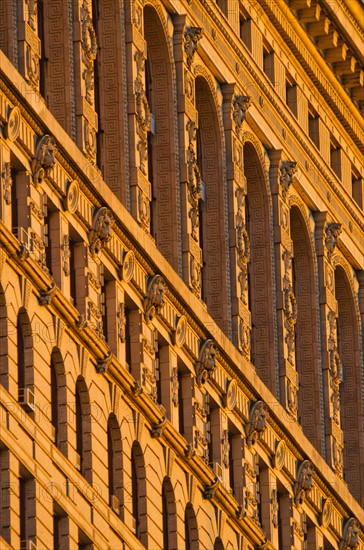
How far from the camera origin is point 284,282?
101 metres

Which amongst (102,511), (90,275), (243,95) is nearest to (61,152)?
(90,275)

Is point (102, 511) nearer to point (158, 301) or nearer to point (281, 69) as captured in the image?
point (158, 301)

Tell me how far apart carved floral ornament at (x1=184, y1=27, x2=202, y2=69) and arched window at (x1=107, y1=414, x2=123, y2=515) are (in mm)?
15016

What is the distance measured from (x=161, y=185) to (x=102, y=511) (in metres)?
14.2

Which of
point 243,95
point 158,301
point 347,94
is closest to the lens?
point 158,301

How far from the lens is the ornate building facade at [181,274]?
78.4 meters

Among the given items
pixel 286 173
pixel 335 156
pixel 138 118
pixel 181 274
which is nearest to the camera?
pixel 138 118

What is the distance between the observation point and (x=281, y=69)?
103812mm

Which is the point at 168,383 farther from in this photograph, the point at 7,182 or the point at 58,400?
the point at 7,182

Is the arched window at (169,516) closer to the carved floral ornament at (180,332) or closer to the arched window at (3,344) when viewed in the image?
the carved floral ornament at (180,332)

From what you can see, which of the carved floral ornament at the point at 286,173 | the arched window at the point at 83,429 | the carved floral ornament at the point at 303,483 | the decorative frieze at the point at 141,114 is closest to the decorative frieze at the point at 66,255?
the arched window at the point at 83,429

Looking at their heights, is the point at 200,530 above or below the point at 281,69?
below

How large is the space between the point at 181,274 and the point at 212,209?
16.7 feet

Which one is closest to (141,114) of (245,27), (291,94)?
(245,27)
